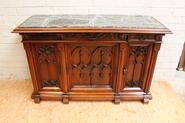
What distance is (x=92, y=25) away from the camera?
1.54 meters

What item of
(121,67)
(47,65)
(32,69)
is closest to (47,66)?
(47,65)

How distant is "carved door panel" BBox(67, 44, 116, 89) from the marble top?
192mm

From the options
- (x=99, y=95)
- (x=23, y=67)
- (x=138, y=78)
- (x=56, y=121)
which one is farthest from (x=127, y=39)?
(x=23, y=67)

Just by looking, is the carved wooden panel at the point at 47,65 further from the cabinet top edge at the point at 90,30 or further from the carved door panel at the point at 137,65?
the carved door panel at the point at 137,65

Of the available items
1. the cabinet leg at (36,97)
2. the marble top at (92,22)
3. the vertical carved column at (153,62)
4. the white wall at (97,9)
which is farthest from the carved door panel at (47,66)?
the vertical carved column at (153,62)

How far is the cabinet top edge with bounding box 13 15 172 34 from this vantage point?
149 cm

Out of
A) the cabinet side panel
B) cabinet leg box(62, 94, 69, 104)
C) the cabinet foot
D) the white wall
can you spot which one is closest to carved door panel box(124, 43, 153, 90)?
the cabinet foot

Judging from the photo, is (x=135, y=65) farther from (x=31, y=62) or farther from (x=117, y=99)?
(x=31, y=62)

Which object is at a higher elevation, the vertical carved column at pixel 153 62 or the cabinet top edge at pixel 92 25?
the cabinet top edge at pixel 92 25

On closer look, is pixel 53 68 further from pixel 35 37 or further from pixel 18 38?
pixel 18 38

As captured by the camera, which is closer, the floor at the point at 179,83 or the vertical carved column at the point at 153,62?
the vertical carved column at the point at 153,62

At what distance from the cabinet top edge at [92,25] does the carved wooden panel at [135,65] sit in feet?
0.67

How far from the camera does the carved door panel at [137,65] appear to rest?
1640 millimetres

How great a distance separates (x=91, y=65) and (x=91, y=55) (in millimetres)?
116
